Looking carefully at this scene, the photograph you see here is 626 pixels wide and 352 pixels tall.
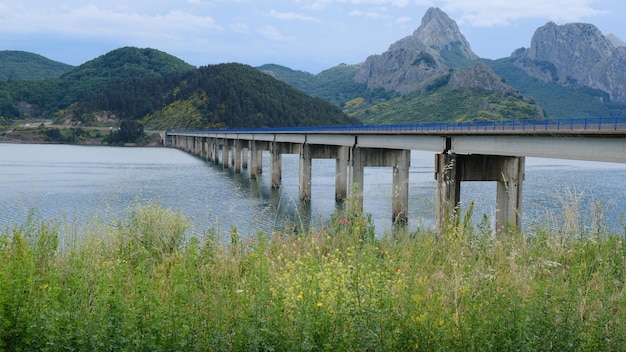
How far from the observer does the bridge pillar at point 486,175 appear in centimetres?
2942

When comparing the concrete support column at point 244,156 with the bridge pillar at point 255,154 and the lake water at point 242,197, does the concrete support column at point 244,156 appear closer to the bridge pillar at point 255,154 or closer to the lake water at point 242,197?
the bridge pillar at point 255,154

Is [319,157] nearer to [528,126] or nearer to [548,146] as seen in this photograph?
[528,126]

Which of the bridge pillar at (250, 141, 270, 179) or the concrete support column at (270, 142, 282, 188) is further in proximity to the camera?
the bridge pillar at (250, 141, 270, 179)

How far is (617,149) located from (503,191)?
32.6ft

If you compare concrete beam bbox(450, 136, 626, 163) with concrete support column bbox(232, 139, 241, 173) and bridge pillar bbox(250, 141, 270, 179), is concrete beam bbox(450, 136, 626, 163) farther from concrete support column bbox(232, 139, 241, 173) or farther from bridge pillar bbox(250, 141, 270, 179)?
concrete support column bbox(232, 139, 241, 173)

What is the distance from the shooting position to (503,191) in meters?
30.5

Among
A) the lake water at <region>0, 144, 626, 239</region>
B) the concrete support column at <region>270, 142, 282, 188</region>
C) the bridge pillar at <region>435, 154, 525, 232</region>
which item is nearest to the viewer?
the bridge pillar at <region>435, 154, 525, 232</region>

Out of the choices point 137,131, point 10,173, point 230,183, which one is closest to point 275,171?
point 230,183

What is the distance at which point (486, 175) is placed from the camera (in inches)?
1226

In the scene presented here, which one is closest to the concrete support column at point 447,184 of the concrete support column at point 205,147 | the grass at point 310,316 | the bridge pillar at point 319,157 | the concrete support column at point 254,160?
the bridge pillar at point 319,157

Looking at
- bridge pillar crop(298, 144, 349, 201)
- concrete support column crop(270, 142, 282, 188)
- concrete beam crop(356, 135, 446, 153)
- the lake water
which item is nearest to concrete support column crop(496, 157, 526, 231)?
the lake water

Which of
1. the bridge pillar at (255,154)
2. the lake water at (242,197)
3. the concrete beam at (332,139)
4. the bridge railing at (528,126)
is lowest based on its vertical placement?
the lake water at (242,197)

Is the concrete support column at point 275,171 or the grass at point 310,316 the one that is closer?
the grass at point 310,316

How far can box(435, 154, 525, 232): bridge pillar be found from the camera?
2942 centimetres
